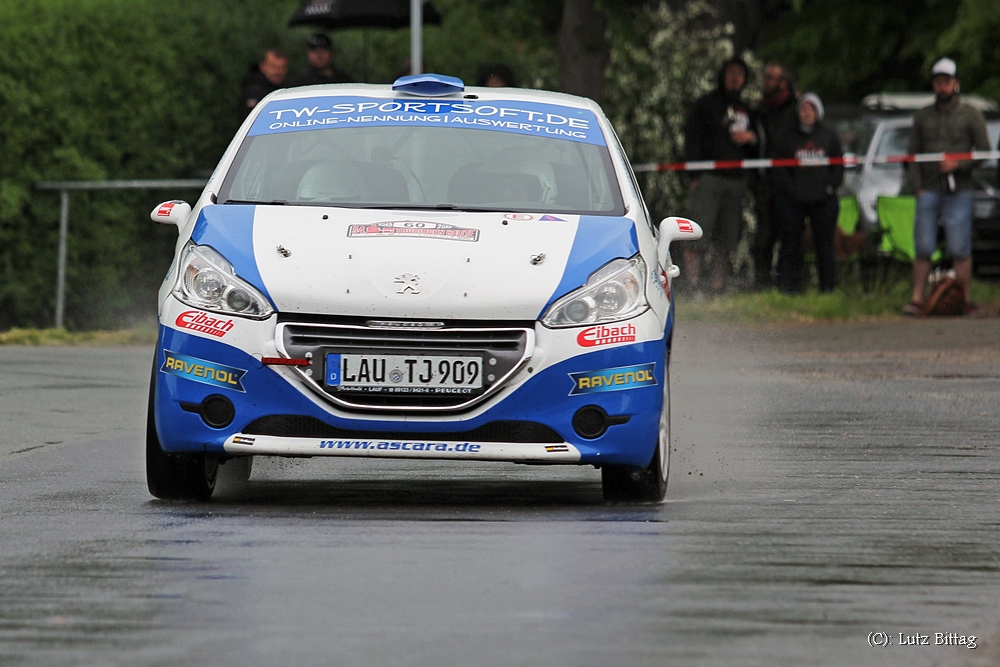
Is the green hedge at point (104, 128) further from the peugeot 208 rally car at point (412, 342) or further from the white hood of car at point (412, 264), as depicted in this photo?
the white hood of car at point (412, 264)

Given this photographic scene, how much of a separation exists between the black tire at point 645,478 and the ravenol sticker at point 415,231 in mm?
939

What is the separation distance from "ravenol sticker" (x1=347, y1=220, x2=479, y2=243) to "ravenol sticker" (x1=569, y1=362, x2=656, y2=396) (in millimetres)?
690

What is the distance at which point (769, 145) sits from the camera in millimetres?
20922

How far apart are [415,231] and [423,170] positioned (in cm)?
85

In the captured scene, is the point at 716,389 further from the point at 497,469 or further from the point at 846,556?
the point at 846,556

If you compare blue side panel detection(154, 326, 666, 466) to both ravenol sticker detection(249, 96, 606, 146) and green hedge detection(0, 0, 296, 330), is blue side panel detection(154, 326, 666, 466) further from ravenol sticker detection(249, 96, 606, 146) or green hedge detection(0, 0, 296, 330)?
green hedge detection(0, 0, 296, 330)

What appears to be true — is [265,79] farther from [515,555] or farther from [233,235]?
[515,555]

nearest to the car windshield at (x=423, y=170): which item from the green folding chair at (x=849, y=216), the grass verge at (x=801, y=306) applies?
the grass verge at (x=801, y=306)

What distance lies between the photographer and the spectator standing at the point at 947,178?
19.8 metres

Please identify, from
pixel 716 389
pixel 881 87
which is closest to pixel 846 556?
pixel 716 389

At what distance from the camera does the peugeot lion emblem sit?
8.09 meters

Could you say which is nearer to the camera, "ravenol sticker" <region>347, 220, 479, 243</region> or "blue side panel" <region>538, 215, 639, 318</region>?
"blue side panel" <region>538, 215, 639, 318</region>

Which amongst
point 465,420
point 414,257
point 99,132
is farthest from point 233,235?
point 99,132

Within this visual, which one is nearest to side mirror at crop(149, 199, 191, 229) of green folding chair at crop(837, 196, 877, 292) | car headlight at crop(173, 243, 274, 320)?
car headlight at crop(173, 243, 274, 320)
